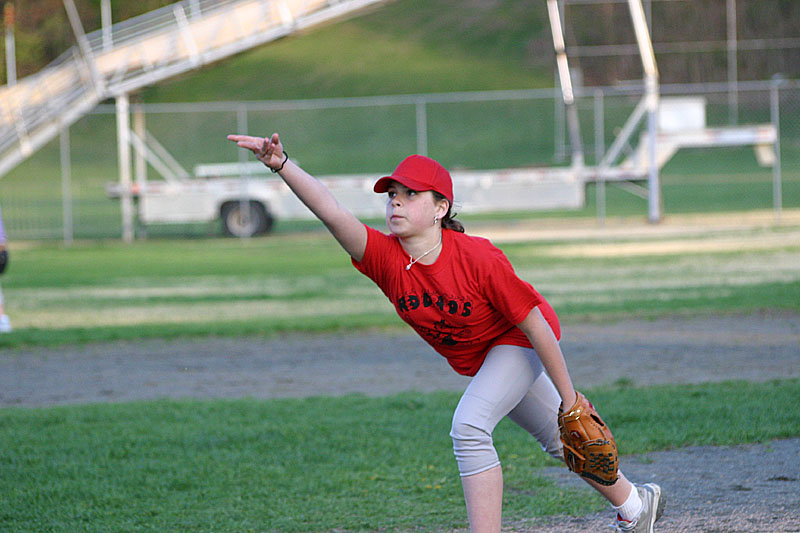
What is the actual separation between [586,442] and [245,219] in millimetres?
21279

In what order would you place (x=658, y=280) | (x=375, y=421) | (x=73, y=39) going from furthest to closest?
1. (x=73, y=39)
2. (x=658, y=280)
3. (x=375, y=421)

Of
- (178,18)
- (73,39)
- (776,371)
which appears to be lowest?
(776,371)

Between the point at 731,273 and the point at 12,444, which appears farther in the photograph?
the point at 731,273

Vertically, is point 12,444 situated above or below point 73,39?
below

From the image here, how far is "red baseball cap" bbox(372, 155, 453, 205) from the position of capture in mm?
3951

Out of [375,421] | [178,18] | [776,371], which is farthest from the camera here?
[178,18]

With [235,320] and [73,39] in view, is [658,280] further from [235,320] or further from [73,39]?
[73,39]

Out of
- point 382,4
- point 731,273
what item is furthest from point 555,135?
point 731,273

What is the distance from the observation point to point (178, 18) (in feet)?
84.4

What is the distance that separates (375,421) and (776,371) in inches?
131

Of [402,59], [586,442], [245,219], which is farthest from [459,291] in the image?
[402,59]

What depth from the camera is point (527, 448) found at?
613 cm

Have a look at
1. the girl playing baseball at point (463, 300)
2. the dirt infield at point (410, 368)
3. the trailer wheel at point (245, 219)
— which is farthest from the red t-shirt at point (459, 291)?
the trailer wheel at point (245, 219)

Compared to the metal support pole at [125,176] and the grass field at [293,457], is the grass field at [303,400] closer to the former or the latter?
the grass field at [293,457]
